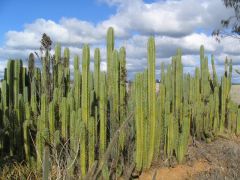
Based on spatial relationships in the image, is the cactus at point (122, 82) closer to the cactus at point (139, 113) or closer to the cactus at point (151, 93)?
the cactus at point (139, 113)

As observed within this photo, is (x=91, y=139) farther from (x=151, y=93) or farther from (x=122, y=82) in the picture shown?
(x=151, y=93)

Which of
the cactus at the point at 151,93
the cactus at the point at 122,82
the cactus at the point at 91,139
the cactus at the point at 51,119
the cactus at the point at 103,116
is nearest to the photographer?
the cactus at the point at 91,139

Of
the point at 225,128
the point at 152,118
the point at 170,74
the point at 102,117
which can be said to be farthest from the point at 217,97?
the point at 102,117

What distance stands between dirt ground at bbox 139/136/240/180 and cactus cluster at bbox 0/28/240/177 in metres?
0.25

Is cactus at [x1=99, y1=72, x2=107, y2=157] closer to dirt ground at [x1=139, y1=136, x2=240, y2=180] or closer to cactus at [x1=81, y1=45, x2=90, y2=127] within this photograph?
cactus at [x1=81, y1=45, x2=90, y2=127]


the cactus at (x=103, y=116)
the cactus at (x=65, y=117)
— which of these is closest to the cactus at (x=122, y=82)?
the cactus at (x=103, y=116)

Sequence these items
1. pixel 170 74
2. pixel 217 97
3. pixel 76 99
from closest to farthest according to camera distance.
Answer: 1. pixel 76 99
2. pixel 170 74
3. pixel 217 97

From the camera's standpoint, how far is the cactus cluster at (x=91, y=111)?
6.12 m

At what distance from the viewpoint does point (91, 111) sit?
260 inches

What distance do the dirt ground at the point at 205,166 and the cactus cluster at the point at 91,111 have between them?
9.9 inches

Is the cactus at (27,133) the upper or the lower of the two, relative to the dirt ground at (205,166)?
upper

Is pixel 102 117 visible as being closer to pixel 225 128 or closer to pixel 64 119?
pixel 64 119

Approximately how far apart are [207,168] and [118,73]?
255cm

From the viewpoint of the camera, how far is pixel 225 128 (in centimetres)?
1071
